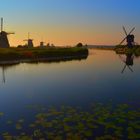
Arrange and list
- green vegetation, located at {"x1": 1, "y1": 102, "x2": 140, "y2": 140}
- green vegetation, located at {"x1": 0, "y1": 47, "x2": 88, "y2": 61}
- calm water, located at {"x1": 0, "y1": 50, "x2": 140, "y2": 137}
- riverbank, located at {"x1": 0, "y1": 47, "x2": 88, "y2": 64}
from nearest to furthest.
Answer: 1. green vegetation, located at {"x1": 1, "y1": 102, "x2": 140, "y2": 140}
2. calm water, located at {"x1": 0, "y1": 50, "x2": 140, "y2": 137}
3. riverbank, located at {"x1": 0, "y1": 47, "x2": 88, "y2": 64}
4. green vegetation, located at {"x1": 0, "y1": 47, "x2": 88, "y2": 61}

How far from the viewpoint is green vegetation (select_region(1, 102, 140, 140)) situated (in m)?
11.1

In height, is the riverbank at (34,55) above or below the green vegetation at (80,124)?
above

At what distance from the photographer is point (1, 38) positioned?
6919 centimetres

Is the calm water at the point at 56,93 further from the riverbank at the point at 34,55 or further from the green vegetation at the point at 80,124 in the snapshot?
the riverbank at the point at 34,55

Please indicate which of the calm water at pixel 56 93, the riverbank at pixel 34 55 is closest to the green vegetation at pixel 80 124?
the calm water at pixel 56 93

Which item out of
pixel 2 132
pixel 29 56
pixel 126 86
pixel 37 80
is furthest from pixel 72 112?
pixel 29 56

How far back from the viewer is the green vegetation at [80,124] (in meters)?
11.1

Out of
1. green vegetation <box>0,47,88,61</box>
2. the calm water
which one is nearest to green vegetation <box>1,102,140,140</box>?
the calm water

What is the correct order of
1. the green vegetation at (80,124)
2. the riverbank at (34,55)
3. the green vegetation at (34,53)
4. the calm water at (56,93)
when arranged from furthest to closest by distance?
the green vegetation at (34,53) → the riverbank at (34,55) → the calm water at (56,93) → the green vegetation at (80,124)

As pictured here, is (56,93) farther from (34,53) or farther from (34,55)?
(34,53)

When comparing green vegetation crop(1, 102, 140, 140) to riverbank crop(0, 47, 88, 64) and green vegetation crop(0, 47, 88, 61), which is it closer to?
riverbank crop(0, 47, 88, 64)

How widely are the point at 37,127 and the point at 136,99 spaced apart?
25.6ft

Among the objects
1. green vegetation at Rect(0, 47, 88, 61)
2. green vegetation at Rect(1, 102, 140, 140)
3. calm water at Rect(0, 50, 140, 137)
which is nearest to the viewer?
green vegetation at Rect(1, 102, 140, 140)

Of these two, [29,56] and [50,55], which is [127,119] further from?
[50,55]
